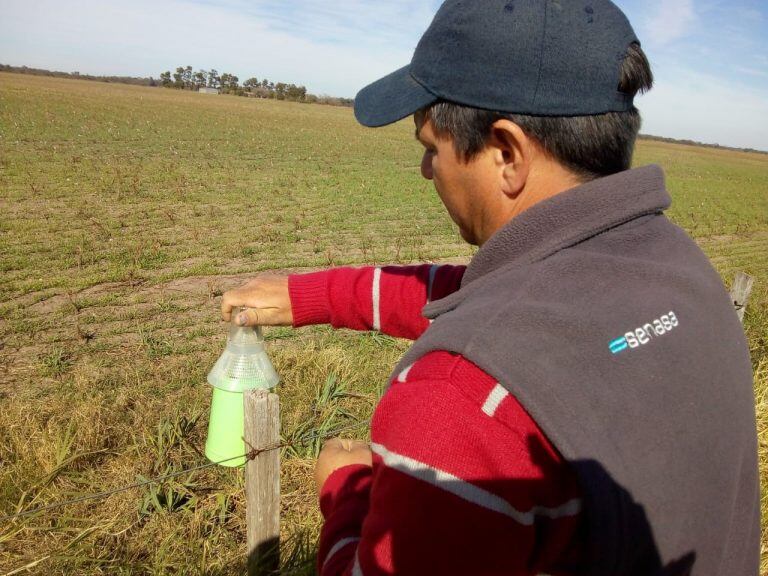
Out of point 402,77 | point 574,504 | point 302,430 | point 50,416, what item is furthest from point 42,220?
point 574,504

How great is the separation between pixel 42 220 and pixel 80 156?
8.30 metres

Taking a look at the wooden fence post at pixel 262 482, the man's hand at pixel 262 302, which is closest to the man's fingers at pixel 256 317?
the man's hand at pixel 262 302

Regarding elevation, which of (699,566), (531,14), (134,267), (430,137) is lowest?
(134,267)

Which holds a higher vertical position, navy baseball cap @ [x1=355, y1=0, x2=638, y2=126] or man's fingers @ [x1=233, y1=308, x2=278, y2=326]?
navy baseball cap @ [x1=355, y1=0, x2=638, y2=126]

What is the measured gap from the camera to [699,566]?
98cm

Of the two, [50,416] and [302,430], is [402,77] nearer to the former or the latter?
[302,430]

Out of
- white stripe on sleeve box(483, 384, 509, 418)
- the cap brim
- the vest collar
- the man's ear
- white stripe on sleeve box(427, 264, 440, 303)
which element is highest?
the cap brim

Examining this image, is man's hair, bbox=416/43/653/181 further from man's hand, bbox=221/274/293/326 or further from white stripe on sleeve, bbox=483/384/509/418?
man's hand, bbox=221/274/293/326

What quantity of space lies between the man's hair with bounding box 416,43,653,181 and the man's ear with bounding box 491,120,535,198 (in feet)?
0.04

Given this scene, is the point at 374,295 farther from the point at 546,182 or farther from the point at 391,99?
the point at 546,182

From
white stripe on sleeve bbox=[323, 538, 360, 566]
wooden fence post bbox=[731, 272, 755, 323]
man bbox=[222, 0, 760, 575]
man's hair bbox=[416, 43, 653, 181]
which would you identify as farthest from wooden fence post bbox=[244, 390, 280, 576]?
wooden fence post bbox=[731, 272, 755, 323]

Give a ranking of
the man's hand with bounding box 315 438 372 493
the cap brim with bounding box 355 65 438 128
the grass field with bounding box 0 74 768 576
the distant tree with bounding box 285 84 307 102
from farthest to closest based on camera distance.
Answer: the distant tree with bounding box 285 84 307 102 < the grass field with bounding box 0 74 768 576 < the man's hand with bounding box 315 438 372 493 < the cap brim with bounding box 355 65 438 128

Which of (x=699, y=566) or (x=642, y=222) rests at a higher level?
(x=642, y=222)

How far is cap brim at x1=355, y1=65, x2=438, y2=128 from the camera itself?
3.81 ft
